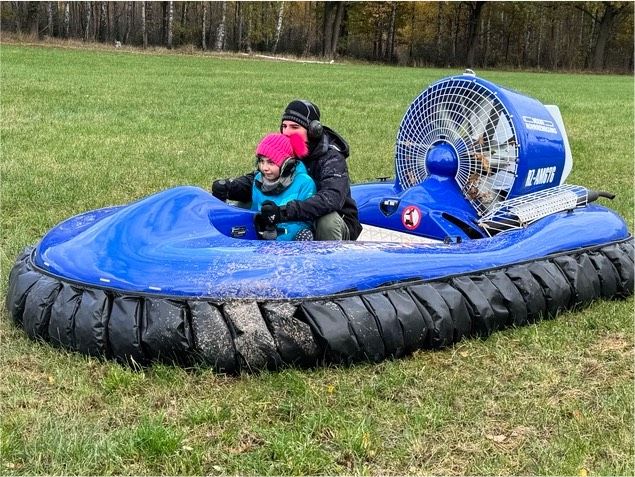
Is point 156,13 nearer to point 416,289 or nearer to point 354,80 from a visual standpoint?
point 354,80

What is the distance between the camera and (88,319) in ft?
8.95

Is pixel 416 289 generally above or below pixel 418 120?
below

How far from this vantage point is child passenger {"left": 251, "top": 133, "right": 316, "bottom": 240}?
11.2ft

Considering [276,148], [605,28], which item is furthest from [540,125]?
[605,28]

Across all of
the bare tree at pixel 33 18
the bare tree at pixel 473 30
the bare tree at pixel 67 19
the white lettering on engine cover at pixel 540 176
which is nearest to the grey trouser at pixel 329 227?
the white lettering on engine cover at pixel 540 176

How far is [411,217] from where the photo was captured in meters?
4.02

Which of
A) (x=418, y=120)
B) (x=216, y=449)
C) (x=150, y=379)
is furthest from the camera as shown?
(x=418, y=120)

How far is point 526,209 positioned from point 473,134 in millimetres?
515

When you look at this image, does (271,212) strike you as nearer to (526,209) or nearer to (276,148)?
(276,148)

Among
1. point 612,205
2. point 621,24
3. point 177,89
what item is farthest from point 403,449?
point 621,24

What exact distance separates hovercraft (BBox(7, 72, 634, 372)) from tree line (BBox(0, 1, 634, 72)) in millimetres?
25203

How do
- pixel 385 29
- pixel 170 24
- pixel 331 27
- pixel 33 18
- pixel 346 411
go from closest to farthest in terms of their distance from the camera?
pixel 346 411 → pixel 33 18 → pixel 170 24 → pixel 331 27 → pixel 385 29

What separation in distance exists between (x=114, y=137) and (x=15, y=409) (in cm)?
580

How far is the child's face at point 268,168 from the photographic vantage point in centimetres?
343
